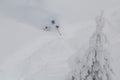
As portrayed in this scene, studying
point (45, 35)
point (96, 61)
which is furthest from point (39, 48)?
point (96, 61)

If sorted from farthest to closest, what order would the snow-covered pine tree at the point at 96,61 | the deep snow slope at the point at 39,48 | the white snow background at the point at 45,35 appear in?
1. the white snow background at the point at 45,35
2. the deep snow slope at the point at 39,48
3. the snow-covered pine tree at the point at 96,61

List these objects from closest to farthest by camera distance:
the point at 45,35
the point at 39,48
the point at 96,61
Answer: the point at 96,61, the point at 39,48, the point at 45,35

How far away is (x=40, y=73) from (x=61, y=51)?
94.1 inches

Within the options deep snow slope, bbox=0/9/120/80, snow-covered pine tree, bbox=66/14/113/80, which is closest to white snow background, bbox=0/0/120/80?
deep snow slope, bbox=0/9/120/80

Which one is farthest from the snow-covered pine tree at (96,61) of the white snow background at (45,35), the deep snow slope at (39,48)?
the deep snow slope at (39,48)

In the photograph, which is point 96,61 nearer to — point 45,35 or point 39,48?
point 39,48

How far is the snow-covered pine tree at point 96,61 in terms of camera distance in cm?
434

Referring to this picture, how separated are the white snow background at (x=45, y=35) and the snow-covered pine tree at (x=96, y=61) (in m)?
0.13

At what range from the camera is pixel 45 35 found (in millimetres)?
13836

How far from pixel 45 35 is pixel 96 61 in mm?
9537

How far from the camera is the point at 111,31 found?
43.7 feet

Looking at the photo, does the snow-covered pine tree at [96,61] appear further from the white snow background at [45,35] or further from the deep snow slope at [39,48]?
the deep snow slope at [39,48]

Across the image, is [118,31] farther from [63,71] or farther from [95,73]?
[95,73]

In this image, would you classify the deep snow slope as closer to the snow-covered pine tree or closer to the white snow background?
the white snow background
